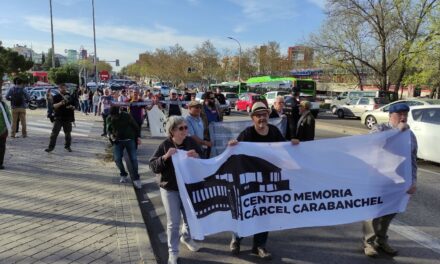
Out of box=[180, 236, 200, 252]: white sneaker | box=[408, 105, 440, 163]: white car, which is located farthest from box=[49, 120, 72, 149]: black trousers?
box=[408, 105, 440, 163]: white car

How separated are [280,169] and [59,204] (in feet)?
12.0

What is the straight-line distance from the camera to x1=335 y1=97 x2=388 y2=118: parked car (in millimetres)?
27216

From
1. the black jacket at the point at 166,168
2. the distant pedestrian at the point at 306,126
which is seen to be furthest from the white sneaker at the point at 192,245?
the distant pedestrian at the point at 306,126

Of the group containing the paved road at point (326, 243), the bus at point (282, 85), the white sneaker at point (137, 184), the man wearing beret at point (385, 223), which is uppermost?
the bus at point (282, 85)

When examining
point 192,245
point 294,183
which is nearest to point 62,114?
point 192,245

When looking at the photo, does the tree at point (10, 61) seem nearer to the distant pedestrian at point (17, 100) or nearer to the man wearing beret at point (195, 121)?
the distant pedestrian at point (17, 100)

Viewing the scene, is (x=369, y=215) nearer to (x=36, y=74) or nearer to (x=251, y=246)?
(x=251, y=246)

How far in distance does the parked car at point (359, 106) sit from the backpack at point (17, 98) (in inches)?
835

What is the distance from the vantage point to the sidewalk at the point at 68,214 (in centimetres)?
456

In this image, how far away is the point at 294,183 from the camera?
4645 mm

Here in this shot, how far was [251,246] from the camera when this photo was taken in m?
5.12

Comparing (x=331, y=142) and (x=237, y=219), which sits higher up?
(x=331, y=142)

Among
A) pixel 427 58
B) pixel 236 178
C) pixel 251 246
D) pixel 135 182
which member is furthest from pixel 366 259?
pixel 427 58

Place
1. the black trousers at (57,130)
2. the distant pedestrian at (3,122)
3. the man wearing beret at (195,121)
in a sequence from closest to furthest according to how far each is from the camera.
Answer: the man wearing beret at (195,121) < the distant pedestrian at (3,122) < the black trousers at (57,130)
